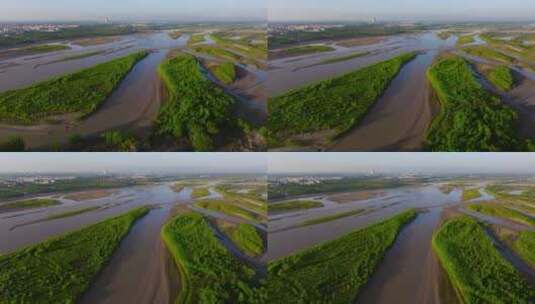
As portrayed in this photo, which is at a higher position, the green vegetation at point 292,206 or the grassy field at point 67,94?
the grassy field at point 67,94

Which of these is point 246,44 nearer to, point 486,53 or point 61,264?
point 486,53

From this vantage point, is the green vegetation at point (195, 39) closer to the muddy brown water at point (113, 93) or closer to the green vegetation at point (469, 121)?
the muddy brown water at point (113, 93)

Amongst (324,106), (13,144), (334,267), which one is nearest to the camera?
(13,144)

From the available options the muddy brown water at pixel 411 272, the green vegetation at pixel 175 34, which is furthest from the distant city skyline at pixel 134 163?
the muddy brown water at pixel 411 272

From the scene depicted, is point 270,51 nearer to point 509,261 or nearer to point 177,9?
point 177,9

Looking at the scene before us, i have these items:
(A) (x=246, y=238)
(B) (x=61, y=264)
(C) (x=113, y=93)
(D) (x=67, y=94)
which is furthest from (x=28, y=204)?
(A) (x=246, y=238)
